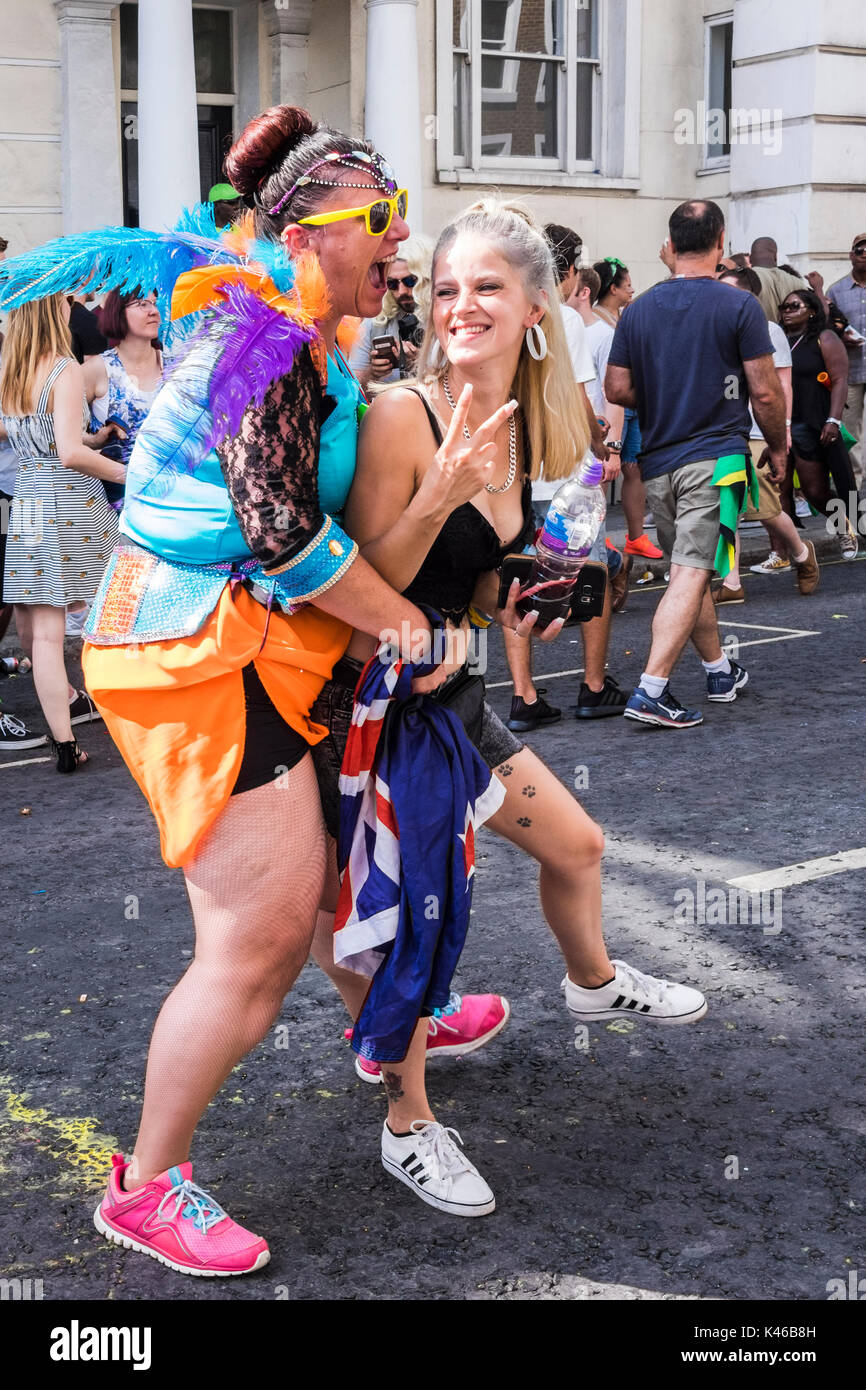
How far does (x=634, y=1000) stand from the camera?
11.7 ft

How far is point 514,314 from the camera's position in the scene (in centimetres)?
302

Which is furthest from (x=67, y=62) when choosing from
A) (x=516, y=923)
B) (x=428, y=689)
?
(x=428, y=689)

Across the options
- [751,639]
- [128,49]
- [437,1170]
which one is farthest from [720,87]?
[437,1170]

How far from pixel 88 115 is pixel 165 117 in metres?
1.27

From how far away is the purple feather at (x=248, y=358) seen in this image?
2.52 metres

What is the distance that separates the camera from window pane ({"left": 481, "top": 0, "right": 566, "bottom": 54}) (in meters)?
15.9

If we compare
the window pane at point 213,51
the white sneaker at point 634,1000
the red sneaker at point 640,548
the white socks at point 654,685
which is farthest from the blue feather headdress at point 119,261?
the window pane at point 213,51

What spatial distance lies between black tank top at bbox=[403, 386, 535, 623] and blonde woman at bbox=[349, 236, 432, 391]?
3.52 m

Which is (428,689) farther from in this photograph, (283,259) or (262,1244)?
(262,1244)

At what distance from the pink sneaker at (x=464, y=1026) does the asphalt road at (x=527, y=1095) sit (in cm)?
5

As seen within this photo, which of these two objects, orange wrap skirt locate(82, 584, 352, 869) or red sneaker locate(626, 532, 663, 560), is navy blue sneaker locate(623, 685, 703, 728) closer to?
red sneaker locate(626, 532, 663, 560)

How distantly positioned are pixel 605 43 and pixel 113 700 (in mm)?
15591

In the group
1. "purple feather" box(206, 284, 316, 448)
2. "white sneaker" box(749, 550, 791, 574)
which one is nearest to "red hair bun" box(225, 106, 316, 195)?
"purple feather" box(206, 284, 316, 448)

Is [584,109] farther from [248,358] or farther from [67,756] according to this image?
[248,358]
